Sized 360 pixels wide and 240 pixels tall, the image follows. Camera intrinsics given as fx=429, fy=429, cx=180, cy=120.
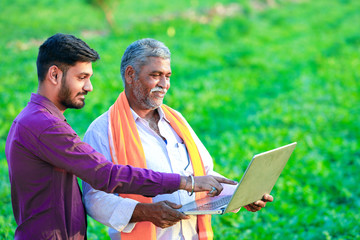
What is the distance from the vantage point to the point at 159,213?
2.36 metres

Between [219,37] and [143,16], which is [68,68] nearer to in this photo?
[219,37]

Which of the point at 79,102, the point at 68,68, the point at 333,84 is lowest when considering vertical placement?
the point at 333,84

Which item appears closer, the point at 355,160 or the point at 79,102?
the point at 79,102

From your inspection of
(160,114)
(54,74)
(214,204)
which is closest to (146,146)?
(160,114)

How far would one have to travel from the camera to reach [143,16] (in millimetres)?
20781

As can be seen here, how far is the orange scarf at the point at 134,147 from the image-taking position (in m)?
2.54

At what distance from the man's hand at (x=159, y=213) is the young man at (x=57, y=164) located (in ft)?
0.51

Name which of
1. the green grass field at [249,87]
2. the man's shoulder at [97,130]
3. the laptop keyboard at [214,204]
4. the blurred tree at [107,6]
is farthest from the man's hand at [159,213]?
the blurred tree at [107,6]

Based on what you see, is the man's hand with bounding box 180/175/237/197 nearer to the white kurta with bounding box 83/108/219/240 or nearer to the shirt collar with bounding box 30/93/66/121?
the white kurta with bounding box 83/108/219/240

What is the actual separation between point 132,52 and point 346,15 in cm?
2112

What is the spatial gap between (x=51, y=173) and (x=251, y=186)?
1070 millimetres

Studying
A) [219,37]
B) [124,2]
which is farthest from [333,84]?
[124,2]

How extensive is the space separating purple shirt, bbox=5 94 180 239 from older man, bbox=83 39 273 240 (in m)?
0.27

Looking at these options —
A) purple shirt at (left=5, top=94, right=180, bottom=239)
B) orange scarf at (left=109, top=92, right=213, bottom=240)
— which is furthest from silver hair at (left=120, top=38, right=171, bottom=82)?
purple shirt at (left=5, top=94, right=180, bottom=239)
